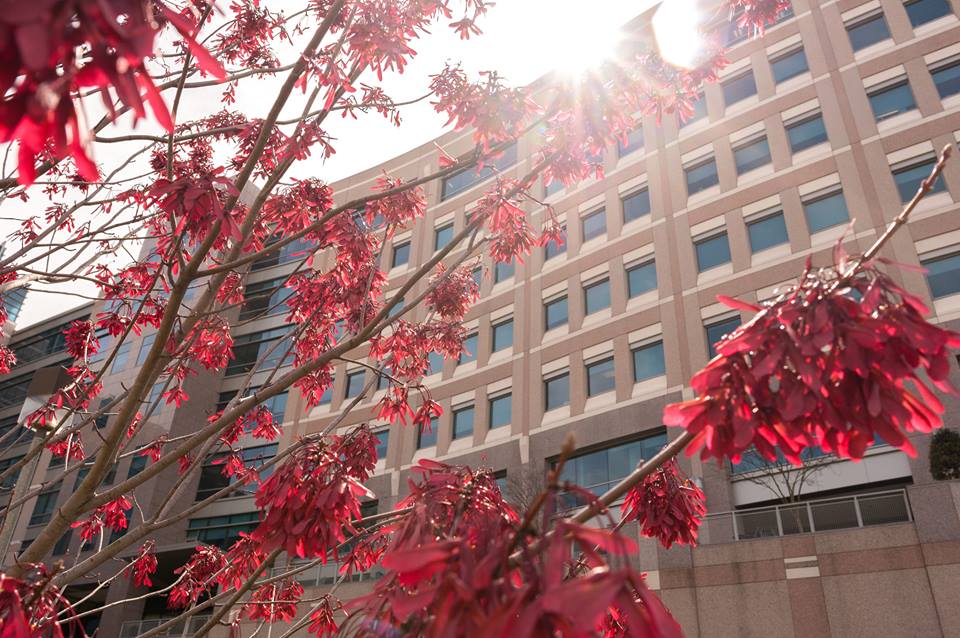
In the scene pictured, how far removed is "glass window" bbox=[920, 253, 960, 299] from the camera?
17.8 metres

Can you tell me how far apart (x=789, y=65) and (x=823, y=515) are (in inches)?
642

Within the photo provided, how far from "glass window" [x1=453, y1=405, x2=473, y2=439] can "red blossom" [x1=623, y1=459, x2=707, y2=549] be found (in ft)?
73.0

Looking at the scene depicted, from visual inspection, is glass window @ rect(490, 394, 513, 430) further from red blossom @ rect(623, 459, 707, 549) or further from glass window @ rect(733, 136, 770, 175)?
red blossom @ rect(623, 459, 707, 549)

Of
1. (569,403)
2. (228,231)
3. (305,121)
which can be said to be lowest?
(228,231)

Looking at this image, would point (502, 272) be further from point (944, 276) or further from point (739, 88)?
point (944, 276)

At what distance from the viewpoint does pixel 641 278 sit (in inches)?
939

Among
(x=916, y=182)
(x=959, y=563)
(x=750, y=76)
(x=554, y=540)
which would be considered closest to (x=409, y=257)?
(x=750, y=76)

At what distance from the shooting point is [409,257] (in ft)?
106

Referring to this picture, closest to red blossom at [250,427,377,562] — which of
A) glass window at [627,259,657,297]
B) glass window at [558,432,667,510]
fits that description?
glass window at [558,432,667,510]

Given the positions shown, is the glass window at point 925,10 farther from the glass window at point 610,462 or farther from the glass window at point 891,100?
the glass window at point 610,462

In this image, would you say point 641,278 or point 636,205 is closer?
point 641,278

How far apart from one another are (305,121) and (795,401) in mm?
4431

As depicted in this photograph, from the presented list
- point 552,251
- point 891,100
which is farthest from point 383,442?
point 891,100

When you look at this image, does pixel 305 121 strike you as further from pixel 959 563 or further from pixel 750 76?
pixel 750 76
